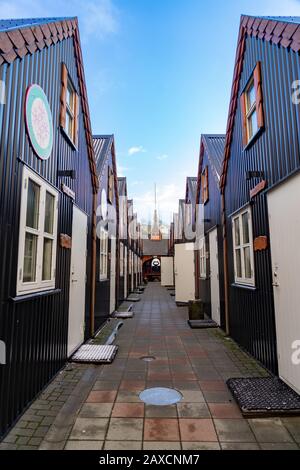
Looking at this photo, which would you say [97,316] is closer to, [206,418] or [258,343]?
[258,343]

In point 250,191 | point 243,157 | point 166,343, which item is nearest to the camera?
point 250,191

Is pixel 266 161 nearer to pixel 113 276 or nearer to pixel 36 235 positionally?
pixel 36 235

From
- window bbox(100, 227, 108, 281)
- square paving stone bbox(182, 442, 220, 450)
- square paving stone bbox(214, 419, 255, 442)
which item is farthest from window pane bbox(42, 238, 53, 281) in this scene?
window bbox(100, 227, 108, 281)

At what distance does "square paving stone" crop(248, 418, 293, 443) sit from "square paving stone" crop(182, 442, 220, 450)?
414mm

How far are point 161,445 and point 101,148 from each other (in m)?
8.13

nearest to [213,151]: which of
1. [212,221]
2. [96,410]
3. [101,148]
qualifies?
[212,221]

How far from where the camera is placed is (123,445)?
90.0 inches

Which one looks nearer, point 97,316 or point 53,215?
point 53,215

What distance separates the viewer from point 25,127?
2980 mm

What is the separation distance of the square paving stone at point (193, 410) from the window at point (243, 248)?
2.31 meters

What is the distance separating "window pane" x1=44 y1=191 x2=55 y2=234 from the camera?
12.2ft

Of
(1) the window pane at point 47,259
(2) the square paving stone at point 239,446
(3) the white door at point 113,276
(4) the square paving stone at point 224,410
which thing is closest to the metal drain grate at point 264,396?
(4) the square paving stone at point 224,410
